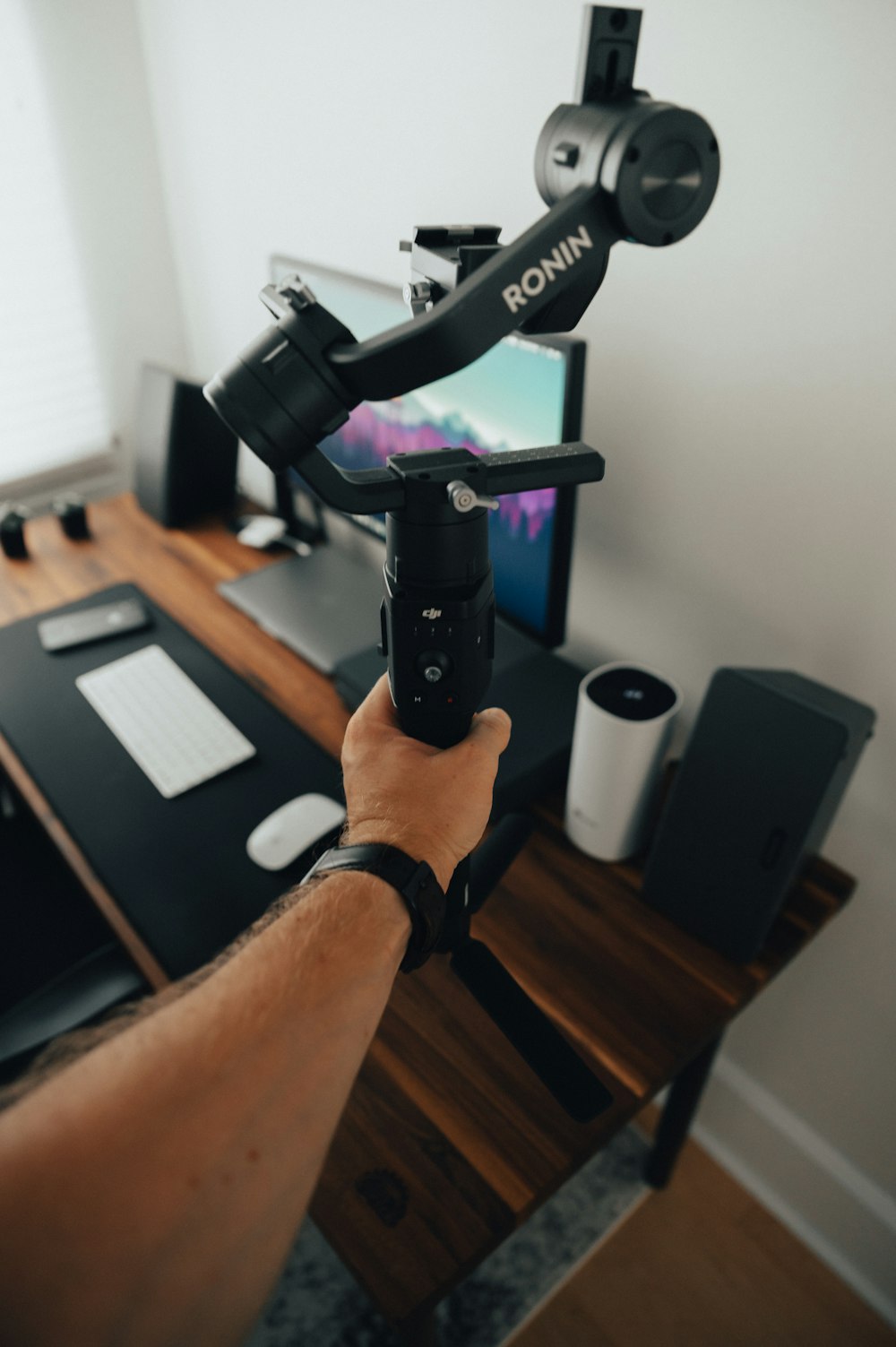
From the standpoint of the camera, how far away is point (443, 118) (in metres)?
1.15

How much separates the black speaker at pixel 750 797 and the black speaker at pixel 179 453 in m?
1.22

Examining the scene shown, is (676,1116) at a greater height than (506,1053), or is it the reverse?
(506,1053)

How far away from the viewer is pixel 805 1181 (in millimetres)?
1354

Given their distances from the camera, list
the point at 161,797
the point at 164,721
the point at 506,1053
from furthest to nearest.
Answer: the point at 164,721, the point at 161,797, the point at 506,1053

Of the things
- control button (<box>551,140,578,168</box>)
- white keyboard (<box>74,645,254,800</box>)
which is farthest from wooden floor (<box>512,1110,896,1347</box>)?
control button (<box>551,140,578,168</box>)

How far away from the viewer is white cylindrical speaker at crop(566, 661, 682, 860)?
3.06 ft

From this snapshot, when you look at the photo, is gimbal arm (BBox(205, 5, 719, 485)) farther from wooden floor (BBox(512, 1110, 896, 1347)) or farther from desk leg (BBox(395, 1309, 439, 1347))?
wooden floor (BBox(512, 1110, 896, 1347))

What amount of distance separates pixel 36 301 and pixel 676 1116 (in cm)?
198

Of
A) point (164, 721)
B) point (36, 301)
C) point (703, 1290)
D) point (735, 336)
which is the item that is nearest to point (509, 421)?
point (735, 336)

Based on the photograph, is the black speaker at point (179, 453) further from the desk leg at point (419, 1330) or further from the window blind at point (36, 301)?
the desk leg at point (419, 1330)

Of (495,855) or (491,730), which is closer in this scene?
(491,730)

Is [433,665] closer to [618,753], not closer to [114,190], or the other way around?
[618,753]

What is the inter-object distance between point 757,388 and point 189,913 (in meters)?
0.88

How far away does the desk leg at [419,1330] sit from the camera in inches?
26.9
